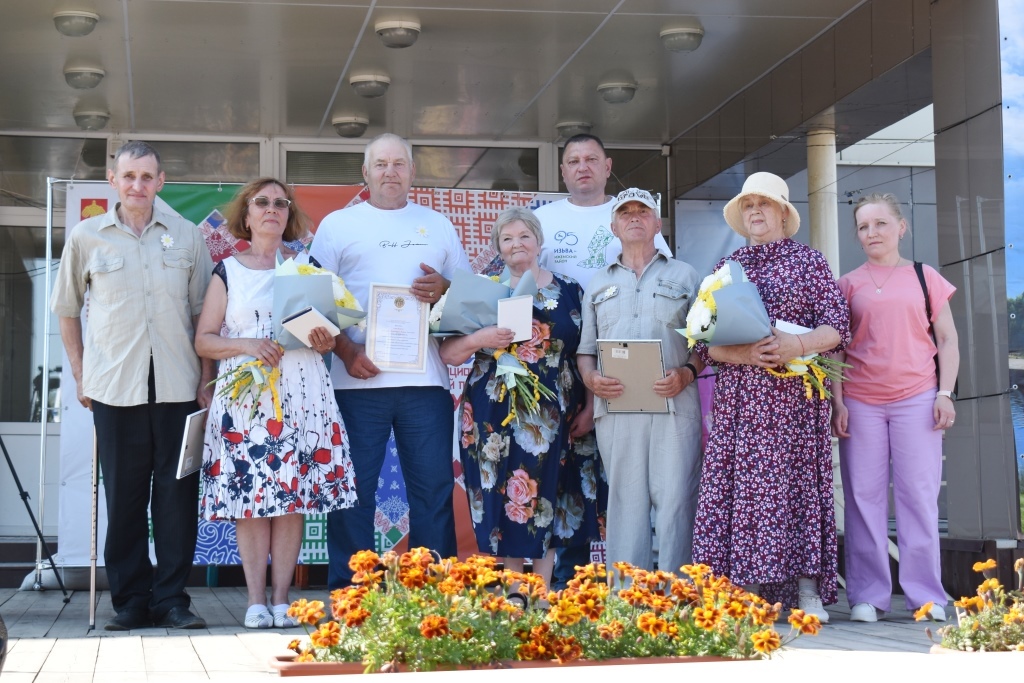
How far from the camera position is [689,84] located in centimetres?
757

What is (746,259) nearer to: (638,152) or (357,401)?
(357,401)

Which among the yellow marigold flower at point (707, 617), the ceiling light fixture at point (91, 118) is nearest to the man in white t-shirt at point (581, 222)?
the yellow marigold flower at point (707, 617)

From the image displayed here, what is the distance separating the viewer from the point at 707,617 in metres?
2.58

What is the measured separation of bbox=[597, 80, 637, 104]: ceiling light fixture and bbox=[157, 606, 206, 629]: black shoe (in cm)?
440

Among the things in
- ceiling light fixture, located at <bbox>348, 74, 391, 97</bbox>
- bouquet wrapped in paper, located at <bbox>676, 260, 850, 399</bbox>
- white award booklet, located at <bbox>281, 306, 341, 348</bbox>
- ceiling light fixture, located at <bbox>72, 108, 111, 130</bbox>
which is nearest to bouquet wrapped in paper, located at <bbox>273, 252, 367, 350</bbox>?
white award booklet, located at <bbox>281, 306, 341, 348</bbox>

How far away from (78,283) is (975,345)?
11.7 ft

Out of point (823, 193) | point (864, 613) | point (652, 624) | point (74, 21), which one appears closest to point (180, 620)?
point (652, 624)

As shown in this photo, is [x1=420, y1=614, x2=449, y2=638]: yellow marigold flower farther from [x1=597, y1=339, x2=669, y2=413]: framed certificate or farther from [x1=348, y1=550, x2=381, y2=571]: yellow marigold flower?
[x1=597, y1=339, x2=669, y2=413]: framed certificate

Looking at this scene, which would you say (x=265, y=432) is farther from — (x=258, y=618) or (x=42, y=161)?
(x=42, y=161)

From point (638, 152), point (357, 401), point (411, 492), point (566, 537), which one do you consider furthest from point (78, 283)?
point (638, 152)

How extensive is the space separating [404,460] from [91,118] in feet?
15.6

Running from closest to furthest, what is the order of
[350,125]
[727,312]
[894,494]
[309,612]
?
[309,612] < [727,312] < [894,494] < [350,125]

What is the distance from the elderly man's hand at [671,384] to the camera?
4.18m

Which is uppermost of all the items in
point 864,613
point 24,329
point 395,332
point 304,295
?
point 24,329
